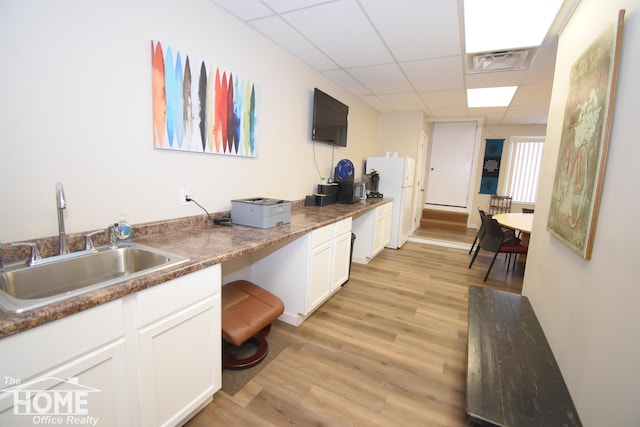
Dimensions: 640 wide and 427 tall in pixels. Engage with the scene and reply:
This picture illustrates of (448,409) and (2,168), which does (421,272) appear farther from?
(2,168)

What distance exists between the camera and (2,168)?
116cm

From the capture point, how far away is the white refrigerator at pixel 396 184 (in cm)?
454

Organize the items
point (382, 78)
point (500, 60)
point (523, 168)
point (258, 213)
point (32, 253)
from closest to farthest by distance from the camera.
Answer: point (32, 253)
point (258, 213)
point (500, 60)
point (382, 78)
point (523, 168)

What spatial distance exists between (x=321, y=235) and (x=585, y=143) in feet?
5.64

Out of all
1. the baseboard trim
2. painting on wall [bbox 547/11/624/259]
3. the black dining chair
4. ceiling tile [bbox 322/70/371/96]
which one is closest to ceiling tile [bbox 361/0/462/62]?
ceiling tile [bbox 322/70/371/96]

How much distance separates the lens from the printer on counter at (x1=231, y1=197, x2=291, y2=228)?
2051 millimetres

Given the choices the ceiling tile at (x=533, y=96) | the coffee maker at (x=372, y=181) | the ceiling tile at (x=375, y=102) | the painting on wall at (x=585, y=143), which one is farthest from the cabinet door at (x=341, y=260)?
the ceiling tile at (x=533, y=96)

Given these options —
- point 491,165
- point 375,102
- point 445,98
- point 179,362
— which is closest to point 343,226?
point 179,362

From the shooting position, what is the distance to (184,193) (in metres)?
1.92

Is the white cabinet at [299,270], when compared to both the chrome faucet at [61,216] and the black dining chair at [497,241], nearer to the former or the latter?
the chrome faucet at [61,216]

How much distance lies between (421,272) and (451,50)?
2.57 meters

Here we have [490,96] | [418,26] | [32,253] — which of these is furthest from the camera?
[490,96]

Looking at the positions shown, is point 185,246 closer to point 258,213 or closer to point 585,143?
point 258,213

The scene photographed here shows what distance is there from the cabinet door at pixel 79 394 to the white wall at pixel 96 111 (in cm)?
69
